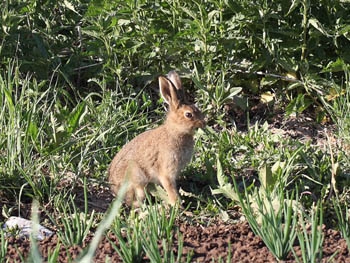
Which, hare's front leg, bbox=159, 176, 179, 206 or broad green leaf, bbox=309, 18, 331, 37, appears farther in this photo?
broad green leaf, bbox=309, 18, 331, 37

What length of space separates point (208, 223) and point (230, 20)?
2.21m

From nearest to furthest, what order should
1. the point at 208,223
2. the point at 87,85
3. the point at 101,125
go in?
the point at 208,223, the point at 101,125, the point at 87,85

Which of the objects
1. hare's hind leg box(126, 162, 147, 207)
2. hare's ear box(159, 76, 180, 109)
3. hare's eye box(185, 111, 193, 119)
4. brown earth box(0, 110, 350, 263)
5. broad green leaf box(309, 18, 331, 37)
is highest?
broad green leaf box(309, 18, 331, 37)

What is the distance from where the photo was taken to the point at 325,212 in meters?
5.61

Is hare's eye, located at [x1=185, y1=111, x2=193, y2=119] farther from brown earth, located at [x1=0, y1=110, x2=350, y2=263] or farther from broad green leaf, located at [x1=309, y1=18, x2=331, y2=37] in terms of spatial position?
broad green leaf, located at [x1=309, y1=18, x2=331, y2=37]

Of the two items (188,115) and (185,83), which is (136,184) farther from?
(185,83)

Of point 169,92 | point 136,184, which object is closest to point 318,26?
point 169,92

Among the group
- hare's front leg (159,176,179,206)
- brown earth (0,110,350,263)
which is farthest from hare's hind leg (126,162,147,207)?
brown earth (0,110,350,263)

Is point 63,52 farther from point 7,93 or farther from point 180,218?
point 180,218

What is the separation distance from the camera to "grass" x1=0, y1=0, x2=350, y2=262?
5.91 metres

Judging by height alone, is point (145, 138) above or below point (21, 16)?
below

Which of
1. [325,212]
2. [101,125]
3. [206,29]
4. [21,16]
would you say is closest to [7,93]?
[101,125]

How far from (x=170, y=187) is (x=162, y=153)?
285 millimetres

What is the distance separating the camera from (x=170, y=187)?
5902 mm
